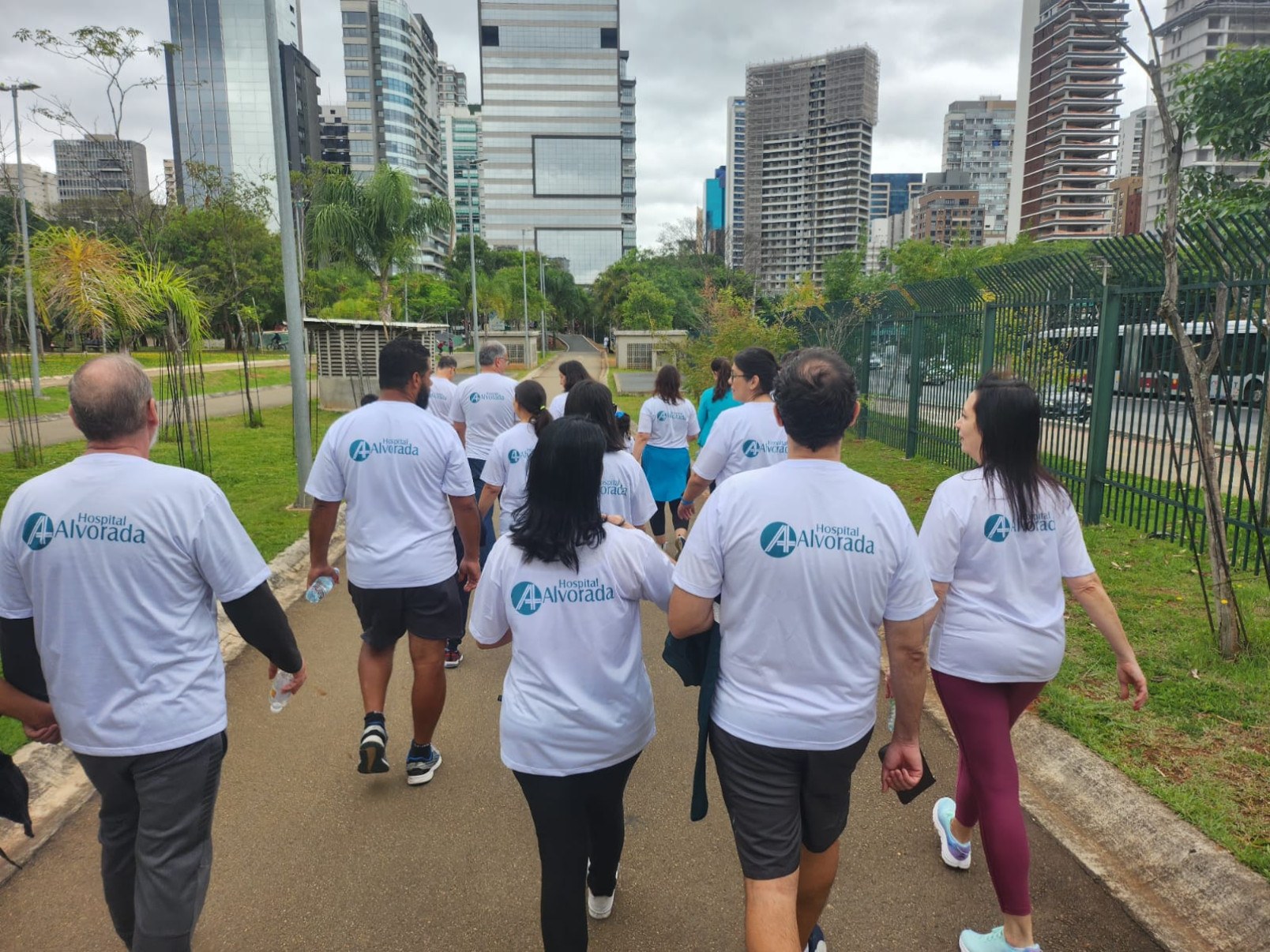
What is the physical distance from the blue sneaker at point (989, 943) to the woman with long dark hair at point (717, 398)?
4857 mm

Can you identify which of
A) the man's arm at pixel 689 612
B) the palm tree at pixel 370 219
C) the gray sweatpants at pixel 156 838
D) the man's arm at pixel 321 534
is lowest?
the gray sweatpants at pixel 156 838

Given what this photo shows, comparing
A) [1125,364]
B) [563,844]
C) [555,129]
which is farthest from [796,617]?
[555,129]

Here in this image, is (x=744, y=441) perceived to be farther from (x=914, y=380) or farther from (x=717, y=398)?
(x=914, y=380)

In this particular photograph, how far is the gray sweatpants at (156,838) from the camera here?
89.3 inches

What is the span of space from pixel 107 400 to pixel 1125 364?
7953 millimetres

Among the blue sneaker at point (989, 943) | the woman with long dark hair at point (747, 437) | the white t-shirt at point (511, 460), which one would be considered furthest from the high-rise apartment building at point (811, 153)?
the blue sneaker at point (989, 943)

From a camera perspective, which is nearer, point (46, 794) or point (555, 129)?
point (46, 794)

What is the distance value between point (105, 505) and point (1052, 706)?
14.1ft

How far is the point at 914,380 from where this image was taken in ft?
41.6

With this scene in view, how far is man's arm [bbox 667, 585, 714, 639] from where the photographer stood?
2246 mm

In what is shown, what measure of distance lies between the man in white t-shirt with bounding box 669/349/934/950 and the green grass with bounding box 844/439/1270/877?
1.97 m

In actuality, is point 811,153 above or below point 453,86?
below

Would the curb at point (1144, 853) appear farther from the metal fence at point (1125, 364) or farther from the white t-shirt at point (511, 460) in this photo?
the white t-shirt at point (511, 460)

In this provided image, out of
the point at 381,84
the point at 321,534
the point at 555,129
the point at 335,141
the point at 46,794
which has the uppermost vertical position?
the point at 381,84
